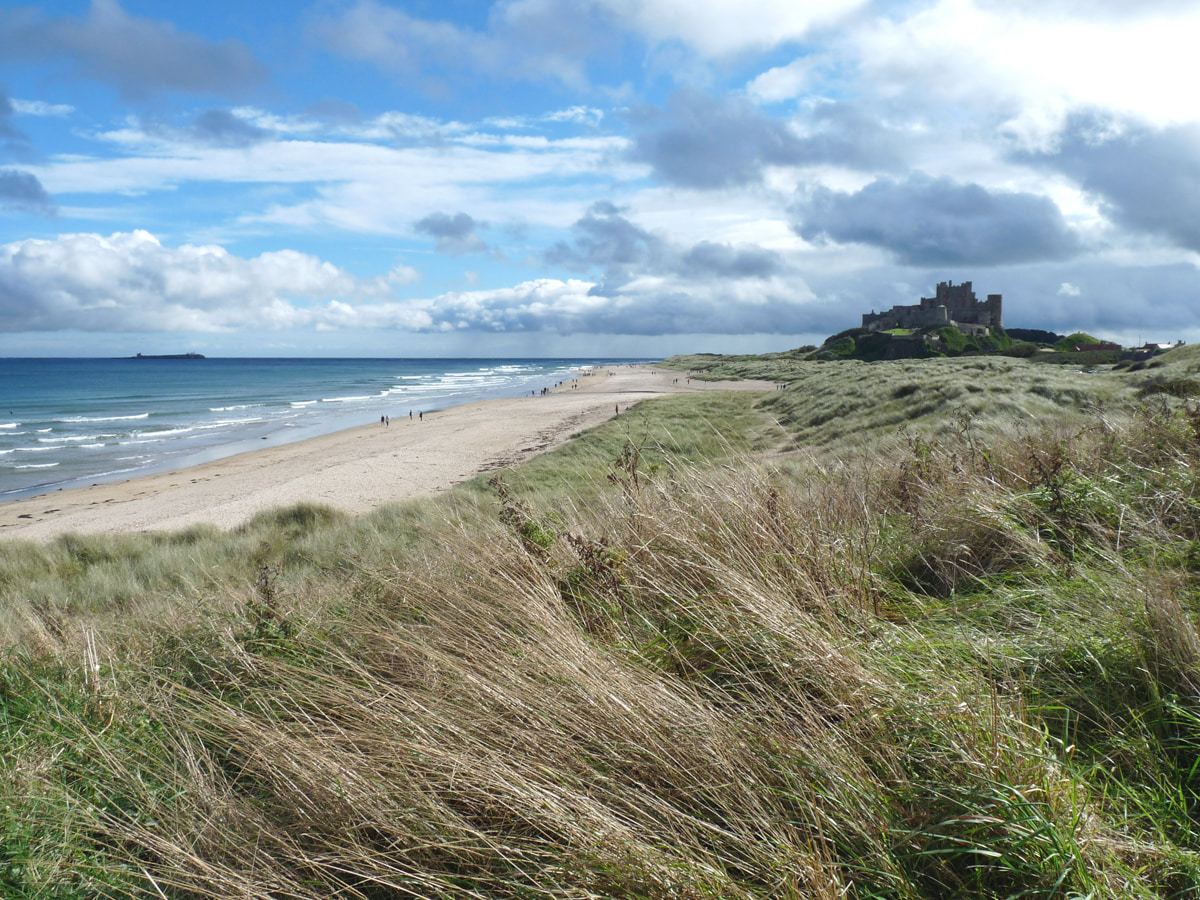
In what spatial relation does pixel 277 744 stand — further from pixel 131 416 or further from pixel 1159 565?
pixel 131 416

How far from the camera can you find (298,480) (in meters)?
20.0

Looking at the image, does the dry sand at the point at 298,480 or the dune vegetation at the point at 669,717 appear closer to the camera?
the dune vegetation at the point at 669,717

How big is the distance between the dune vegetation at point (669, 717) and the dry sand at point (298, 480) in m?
11.9

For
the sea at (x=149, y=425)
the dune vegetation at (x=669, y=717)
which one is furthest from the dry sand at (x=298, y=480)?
the dune vegetation at (x=669, y=717)

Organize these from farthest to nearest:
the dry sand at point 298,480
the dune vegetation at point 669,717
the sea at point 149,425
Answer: the sea at point 149,425, the dry sand at point 298,480, the dune vegetation at point 669,717

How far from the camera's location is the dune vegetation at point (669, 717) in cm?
197

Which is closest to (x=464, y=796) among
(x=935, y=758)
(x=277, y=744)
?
(x=277, y=744)

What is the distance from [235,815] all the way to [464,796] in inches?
34.3

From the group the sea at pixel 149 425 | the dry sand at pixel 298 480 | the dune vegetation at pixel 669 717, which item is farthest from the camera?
the sea at pixel 149 425

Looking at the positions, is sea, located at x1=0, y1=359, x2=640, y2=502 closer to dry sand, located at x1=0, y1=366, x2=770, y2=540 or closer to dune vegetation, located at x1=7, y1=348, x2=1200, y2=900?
dry sand, located at x1=0, y1=366, x2=770, y2=540

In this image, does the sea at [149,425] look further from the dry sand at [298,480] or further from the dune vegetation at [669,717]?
the dune vegetation at [669,717]

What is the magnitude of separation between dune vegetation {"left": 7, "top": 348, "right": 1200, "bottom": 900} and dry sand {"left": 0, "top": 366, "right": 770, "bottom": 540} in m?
11.9

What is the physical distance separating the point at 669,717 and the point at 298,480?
19.9 meters

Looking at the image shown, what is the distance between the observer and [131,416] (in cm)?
4678
